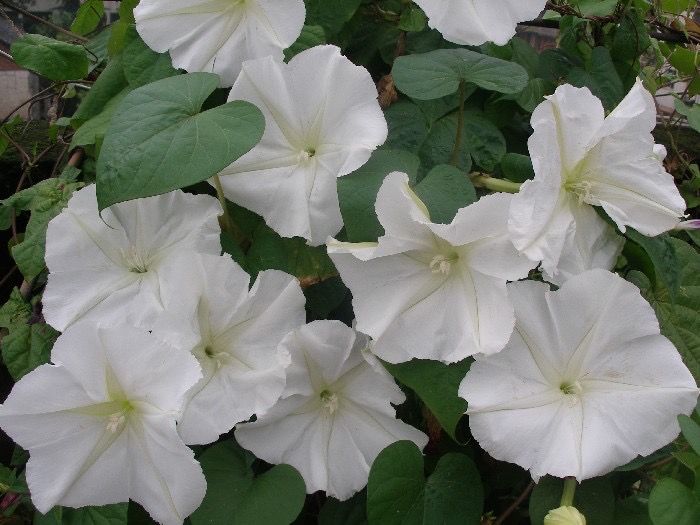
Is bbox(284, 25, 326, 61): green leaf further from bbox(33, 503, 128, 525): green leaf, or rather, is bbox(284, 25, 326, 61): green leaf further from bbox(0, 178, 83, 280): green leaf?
bbox(33, 503, 128, 525): green leaf

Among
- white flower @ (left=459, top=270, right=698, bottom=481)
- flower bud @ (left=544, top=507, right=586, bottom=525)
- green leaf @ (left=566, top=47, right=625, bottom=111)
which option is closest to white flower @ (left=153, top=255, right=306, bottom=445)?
white flower @ (left=459, top=270, right=698, bottom=481)

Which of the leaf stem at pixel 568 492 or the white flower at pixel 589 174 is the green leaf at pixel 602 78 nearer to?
the white flower at pixel 589 174

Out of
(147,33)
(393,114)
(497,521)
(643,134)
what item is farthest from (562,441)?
(147,33)

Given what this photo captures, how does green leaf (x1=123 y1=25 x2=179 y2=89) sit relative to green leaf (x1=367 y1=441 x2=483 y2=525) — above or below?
above

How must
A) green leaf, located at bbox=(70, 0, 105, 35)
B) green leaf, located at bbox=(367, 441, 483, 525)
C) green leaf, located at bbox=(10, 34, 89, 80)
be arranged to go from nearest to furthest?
green leaf, located at bbox=(367, 441, 483, 525) < green leaf, located at bbox=(10, 34, 89, 80) < green leaf, located at bbox=(70, 0, 105, 35)

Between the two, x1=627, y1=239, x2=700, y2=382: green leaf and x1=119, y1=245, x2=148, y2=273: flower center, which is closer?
x1=119, y1=245, x2=148, y2=273: flower center

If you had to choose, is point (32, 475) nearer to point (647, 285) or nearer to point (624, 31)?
point (647, 285)
